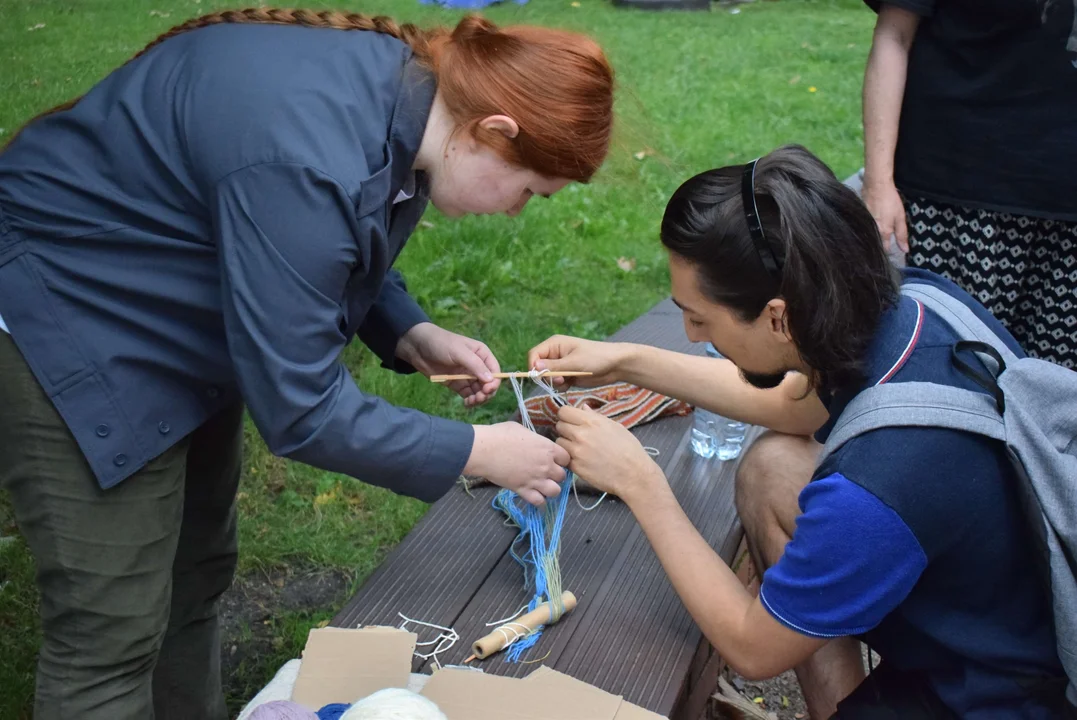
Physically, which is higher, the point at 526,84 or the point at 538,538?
the point at 526,84

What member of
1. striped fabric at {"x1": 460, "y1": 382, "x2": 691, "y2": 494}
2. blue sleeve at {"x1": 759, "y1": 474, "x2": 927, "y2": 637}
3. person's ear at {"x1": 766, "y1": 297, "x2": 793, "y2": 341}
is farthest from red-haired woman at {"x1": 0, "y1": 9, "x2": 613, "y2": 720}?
striped fabric at {"x1": 460, "y1": 382, "x2": 691, "y2": 494}

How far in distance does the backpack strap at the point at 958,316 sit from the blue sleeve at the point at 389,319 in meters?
0.97

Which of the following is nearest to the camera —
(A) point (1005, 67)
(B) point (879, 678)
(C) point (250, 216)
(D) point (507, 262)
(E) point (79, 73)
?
(C) point (250, 216)

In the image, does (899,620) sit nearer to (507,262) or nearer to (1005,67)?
(1005,67)

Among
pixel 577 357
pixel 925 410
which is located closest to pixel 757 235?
pixel 925 410

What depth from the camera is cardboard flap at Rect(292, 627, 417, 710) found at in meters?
1.67

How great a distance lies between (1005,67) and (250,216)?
5.98 ft

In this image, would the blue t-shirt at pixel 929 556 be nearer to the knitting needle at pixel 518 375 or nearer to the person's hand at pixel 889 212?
the knitting needle at pixel 518 375

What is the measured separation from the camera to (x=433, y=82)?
1580mm

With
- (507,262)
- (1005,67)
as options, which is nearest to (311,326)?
(1005,67)

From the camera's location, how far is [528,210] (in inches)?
197

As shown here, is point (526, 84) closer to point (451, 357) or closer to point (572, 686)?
point (451, 357)

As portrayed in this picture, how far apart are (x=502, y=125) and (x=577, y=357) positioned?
841mm

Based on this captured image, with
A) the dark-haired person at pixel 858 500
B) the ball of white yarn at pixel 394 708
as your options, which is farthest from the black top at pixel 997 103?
the ball of white yarn at pixel 394 708
